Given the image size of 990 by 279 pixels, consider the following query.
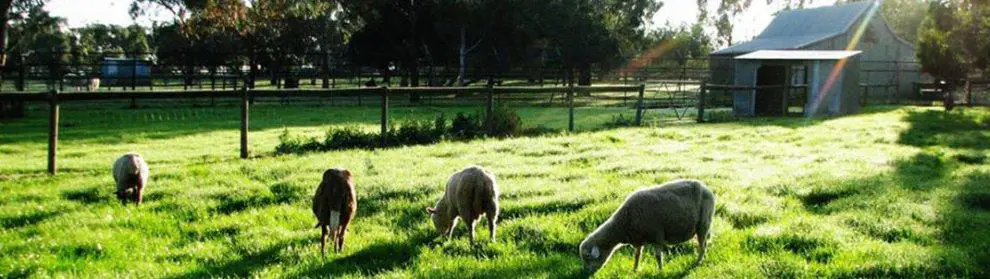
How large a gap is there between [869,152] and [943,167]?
1929 millimetres

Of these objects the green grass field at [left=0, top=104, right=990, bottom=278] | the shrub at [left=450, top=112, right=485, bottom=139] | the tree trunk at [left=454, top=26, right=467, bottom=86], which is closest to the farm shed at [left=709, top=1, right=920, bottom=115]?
the tree trunk at [left=454, top=26, right=467, bottom=86]

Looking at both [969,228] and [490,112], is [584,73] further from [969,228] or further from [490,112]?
[969,228]

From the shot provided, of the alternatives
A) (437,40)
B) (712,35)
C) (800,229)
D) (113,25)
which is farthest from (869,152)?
(113,25)

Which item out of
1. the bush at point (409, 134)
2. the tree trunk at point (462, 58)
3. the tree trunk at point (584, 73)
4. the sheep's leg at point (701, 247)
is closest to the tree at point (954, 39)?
the tree trunk at point (584, 73)

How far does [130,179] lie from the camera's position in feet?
27.5

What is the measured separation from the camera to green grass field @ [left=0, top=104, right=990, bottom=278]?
5.70 m

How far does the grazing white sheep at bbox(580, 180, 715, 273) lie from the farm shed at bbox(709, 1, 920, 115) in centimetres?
3590

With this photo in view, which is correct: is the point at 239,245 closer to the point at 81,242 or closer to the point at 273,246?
the point at 273,246

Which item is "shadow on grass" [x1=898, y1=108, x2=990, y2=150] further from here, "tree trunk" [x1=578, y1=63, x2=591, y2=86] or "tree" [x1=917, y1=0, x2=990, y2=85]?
"tree trunk" [x1=578, y1=63, x2=591, y2=86]

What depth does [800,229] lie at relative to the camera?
6617 millimetres

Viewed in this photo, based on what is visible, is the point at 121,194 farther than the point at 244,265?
Yes

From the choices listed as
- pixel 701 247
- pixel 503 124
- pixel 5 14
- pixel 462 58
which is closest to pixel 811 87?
pixel 503 124

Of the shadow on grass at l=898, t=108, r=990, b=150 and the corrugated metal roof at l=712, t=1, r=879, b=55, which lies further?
the corrugated metal roof at l=712, t=1, r=879, b=55

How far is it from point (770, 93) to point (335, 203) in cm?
2448
